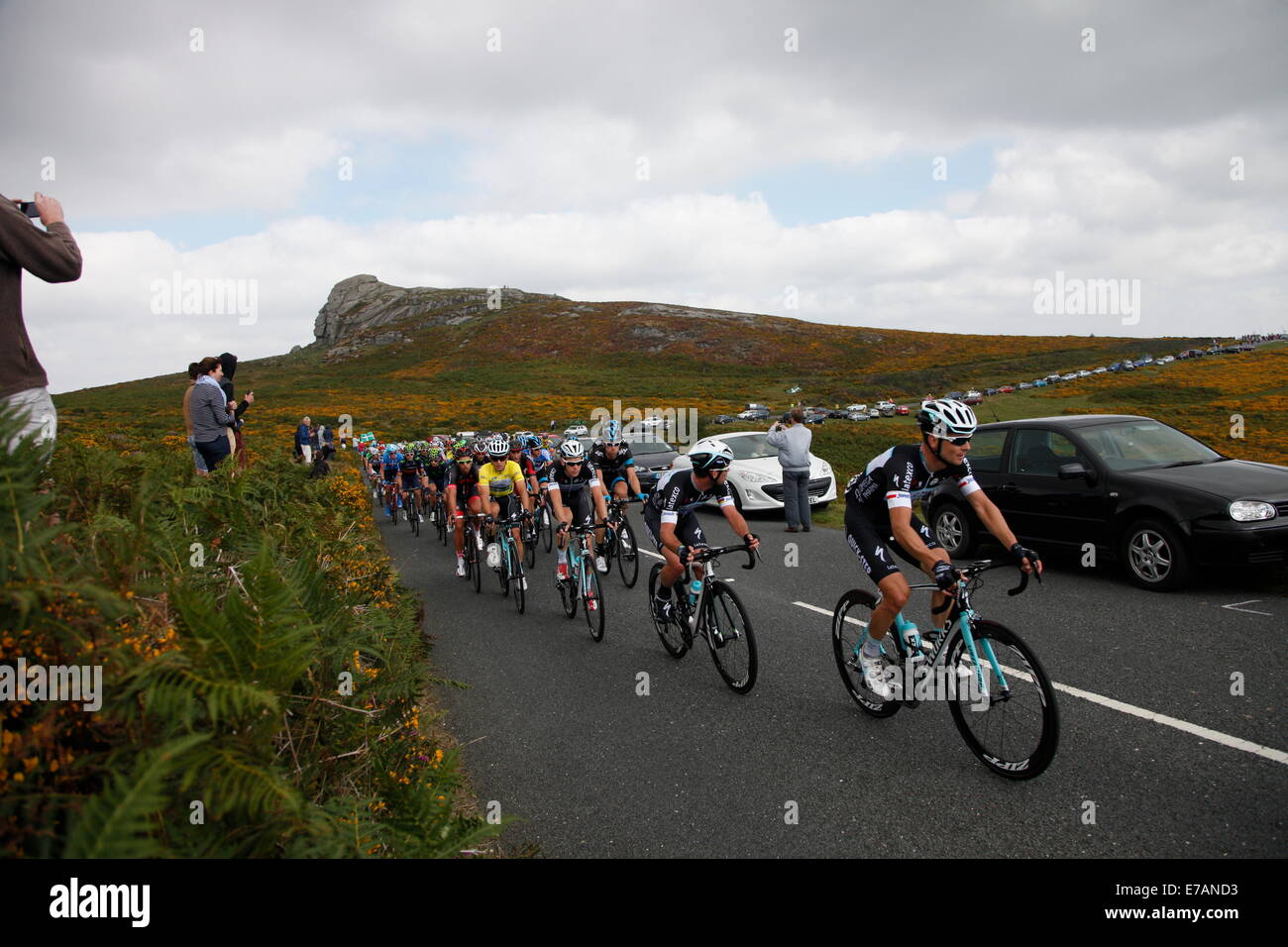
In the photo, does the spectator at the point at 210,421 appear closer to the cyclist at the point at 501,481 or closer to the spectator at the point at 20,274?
the cyclist at the point at 501,481

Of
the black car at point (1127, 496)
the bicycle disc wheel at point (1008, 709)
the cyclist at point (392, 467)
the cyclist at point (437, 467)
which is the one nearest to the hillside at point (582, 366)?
the cyclist at point (392, 467)

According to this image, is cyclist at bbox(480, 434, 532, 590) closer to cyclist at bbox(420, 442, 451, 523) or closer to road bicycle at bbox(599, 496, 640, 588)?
road bicycle at bbox(599, 496, 640, 588)

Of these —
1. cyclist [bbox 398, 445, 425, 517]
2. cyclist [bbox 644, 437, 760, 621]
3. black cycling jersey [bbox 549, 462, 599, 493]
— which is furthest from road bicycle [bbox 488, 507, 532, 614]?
cyclist [bbox 398, 445, 425, 517]

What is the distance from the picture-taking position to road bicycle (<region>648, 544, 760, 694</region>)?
5.89 meters

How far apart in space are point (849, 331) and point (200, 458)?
11640cm

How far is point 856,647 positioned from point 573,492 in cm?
562

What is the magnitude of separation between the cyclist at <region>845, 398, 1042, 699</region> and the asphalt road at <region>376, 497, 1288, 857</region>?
0.75 meters

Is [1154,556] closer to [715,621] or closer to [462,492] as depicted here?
[715,621]

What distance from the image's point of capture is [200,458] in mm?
8109

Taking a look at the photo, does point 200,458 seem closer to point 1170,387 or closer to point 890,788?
point 890,788

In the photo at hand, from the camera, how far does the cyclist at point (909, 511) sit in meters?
4.73

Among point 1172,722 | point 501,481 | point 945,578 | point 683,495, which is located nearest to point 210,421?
point 501,481

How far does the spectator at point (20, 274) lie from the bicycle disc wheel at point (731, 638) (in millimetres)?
4432
